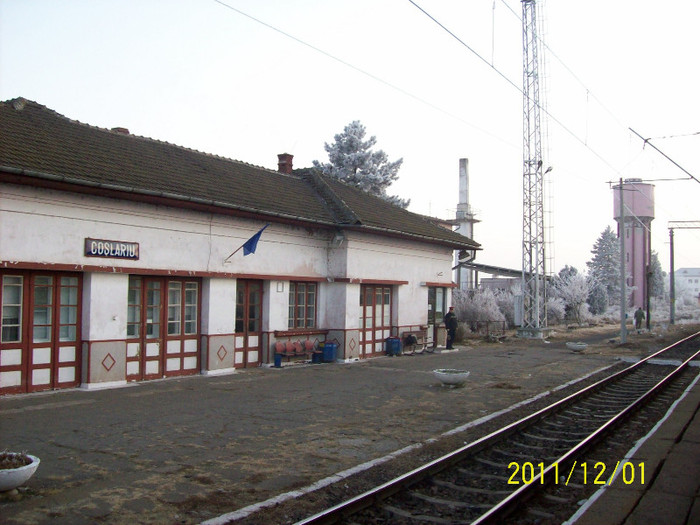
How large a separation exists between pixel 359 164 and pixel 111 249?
36130 mm

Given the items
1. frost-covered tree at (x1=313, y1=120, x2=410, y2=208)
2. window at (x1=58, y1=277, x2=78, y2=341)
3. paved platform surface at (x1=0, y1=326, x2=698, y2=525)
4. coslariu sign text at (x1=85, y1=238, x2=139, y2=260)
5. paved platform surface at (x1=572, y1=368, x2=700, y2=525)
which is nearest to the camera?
paved platform surface at (x1=572, y1=368, x2=700, y2=525)

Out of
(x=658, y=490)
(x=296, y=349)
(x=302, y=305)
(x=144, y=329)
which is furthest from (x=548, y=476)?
(x=302, y=305)

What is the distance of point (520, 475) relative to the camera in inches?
291

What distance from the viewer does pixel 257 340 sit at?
16656 millimetres

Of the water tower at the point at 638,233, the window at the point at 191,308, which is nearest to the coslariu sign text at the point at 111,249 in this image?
the window at the point at 191,308

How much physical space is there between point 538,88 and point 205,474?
31.0 metres

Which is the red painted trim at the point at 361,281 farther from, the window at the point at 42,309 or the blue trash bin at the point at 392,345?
the window at the point at 42,309

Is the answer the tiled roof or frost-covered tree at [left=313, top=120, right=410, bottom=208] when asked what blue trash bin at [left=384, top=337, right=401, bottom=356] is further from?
frost-covered tree at [left=313, top=120, right=410, bottom=208]

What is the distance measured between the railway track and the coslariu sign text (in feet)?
27.2

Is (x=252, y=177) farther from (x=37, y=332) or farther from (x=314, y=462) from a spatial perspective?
(x=314, y=462)

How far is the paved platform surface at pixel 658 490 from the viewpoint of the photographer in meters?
5.67

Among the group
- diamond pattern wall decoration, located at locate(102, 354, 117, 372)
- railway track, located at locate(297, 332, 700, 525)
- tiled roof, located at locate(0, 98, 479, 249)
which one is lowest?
railway track, located at locate(297, 332, 700, 525)

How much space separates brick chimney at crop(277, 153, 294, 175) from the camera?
22.3m

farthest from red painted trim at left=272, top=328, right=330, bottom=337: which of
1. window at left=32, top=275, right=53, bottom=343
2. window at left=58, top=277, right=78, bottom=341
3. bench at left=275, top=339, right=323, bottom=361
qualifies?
window at left=32, top=275, right=53, bottom=343
